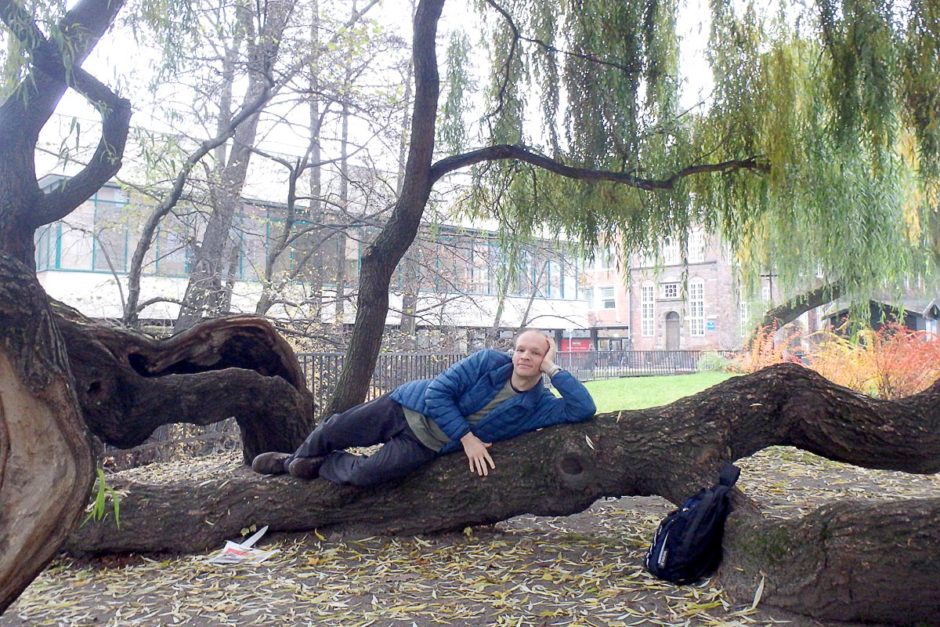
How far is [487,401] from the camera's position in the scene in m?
4.89

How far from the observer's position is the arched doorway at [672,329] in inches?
1804

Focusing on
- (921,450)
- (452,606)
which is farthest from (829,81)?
(452,606)

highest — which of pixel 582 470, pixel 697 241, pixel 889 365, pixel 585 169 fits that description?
pixel 585 169

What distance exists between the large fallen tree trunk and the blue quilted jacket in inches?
4.1

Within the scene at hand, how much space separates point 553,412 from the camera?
16.6 feet

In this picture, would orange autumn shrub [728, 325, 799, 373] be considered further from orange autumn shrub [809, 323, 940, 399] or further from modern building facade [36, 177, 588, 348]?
modern building facade [36, 177, 588, 348]

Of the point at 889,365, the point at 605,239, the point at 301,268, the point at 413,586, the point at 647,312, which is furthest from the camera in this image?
the point at 647,312

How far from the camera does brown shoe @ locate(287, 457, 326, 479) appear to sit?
5211 millimetres

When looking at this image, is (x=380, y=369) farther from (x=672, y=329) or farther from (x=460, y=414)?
(x=672, y=329)

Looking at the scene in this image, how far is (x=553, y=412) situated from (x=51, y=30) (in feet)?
13.5

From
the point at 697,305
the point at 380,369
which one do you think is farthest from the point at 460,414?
the point at 697,305

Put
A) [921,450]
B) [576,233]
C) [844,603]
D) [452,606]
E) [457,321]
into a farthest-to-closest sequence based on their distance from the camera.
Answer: [457,321], [576,233], [921,450], [452,606], [844,603]

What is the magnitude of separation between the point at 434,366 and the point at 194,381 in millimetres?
8681

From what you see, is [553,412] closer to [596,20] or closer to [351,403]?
[351,403]
